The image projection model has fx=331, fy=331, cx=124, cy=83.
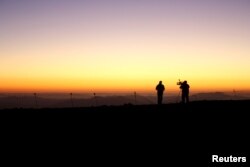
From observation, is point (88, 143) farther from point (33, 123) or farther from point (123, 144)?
point (33, 123)

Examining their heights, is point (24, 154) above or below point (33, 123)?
below

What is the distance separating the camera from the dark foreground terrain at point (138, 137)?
10.9 metres

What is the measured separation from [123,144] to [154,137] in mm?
1479

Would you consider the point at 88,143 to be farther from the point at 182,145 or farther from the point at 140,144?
the point at 182,145

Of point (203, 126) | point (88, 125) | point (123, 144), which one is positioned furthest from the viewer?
point (88, 125)

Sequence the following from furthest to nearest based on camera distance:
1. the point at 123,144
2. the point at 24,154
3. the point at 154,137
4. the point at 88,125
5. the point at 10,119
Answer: the point at 10,119 → the point at 88,125 → the point at 154,137 → the point at 123,144 → the point at 24,154

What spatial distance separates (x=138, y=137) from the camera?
13.0m

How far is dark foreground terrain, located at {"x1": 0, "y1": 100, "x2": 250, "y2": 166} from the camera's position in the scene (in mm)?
10875

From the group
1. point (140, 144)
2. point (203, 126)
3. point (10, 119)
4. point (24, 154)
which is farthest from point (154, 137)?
point (10, 119)

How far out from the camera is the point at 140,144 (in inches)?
477

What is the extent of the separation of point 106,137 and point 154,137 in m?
1.89

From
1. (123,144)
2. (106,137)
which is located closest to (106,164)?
(123,144)

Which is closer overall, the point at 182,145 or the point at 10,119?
the point at 182,145

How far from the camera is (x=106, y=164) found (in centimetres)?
1016
